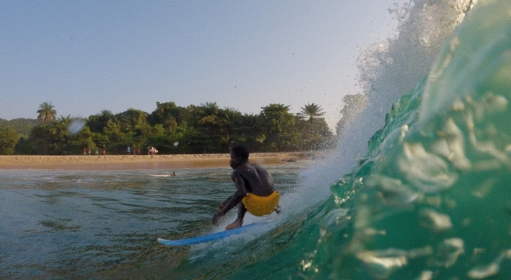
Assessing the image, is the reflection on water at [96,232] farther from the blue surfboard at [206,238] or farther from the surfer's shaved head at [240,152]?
the surfer's shaved head at [240,152]

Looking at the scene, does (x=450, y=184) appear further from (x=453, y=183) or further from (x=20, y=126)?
(x=20, y=126)

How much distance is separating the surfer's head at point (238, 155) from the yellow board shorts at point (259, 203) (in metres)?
0.32

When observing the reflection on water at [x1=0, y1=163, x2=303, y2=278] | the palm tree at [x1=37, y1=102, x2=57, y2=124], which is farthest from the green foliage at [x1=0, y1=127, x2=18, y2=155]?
the reflection on water at [x1=0, y1=163, x2=303, y2=278]

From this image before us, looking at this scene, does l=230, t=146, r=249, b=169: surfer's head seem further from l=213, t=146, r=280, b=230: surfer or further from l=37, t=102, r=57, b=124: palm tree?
l=37, t=102, r=57, b=124: palm tree

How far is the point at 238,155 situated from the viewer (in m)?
3.96

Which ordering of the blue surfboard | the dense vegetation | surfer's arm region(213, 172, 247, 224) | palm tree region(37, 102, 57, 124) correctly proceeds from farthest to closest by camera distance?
1. palm tree region(37, 102, 57, 124)
2. the dense vegetation
3. surfer's arm region(213, 172, 247, 224)
4. the blue surfboard

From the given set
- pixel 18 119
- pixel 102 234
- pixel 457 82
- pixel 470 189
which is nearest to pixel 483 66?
pixel 457 82

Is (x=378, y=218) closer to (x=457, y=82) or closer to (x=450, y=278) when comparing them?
(x=450, y=278)

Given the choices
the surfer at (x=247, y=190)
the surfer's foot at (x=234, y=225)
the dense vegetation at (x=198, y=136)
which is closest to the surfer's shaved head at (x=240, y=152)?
the surfer at (x=247, y=190)

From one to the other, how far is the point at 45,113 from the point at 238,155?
59.1m

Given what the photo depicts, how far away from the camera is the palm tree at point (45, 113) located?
5578 centimetres

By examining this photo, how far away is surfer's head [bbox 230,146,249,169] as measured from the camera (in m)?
3.95

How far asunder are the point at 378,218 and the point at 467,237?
8.2 inches

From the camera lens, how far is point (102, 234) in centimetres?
479
